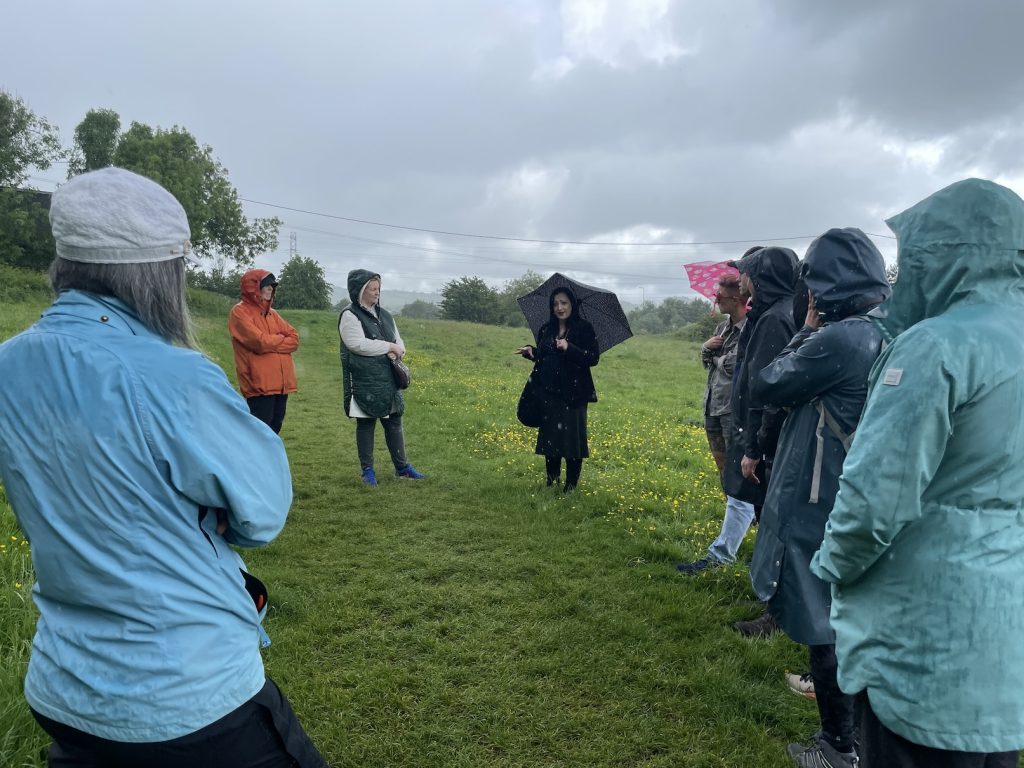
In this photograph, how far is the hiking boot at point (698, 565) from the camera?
5071 millimetres

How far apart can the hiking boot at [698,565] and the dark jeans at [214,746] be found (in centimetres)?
382

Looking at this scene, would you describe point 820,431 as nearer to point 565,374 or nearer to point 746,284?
point 746,284

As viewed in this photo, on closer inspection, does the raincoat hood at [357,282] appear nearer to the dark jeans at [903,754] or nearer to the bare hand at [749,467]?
the bare hand at [749,467]

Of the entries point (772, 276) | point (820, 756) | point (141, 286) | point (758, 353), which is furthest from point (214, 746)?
point (772, 276)

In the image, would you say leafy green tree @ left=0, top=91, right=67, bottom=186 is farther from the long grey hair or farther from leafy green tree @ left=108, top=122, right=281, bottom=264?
the long grey hair

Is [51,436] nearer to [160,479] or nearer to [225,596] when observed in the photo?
[160,479]

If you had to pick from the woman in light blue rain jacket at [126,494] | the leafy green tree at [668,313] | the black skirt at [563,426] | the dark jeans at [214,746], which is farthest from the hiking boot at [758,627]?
the leafy green tree at [668,313]

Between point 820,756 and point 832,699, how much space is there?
0.28 meters

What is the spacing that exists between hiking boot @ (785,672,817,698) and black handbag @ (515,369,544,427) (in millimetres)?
3768

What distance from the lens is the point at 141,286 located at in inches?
64.8

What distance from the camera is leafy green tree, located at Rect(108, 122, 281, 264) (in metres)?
40.9

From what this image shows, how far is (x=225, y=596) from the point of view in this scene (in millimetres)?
1689

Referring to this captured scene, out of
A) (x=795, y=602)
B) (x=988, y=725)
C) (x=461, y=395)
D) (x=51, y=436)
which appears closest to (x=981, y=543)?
(x=988, y=725)

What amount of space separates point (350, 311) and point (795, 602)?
5.26 m
